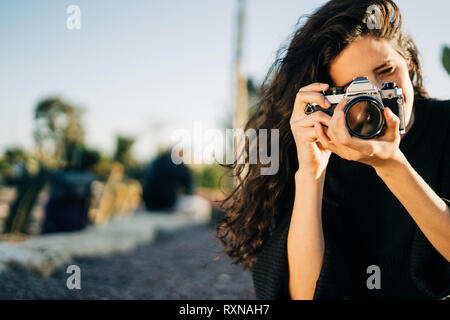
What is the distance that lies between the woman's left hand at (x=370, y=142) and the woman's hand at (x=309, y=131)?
146 mm

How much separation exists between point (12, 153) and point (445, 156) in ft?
15.9

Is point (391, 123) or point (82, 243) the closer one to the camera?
point (391, 123)

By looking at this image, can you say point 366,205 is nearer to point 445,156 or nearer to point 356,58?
point 445,156

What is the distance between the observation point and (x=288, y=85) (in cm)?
170

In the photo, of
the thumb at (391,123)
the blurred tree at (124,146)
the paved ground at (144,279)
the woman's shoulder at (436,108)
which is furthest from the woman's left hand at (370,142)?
the blurred tree at (124,146)

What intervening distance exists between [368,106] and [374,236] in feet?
2.13

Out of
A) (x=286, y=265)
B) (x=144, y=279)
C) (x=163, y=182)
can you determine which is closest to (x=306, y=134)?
(x=286, y=265)

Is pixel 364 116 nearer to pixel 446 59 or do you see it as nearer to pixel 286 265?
pixel 286 265

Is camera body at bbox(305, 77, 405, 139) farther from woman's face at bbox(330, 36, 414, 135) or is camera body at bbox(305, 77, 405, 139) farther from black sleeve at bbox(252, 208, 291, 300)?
black sleeve at bbox(252, 208, 291, 300)

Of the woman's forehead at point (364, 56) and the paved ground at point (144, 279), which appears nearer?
the woman's forehead at point (364, 56)

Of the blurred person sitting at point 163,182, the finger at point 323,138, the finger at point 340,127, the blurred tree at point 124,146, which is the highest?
the finger at point 340,127

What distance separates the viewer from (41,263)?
207cm

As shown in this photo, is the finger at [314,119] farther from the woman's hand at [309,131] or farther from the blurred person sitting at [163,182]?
the blurred person sitting at [163,182]

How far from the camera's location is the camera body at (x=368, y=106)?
1.15 metres
